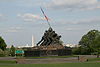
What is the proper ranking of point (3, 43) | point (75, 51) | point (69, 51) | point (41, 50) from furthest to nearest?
point (3, 43) → point (75, 51) → point (69, 51) → point (41, 50)

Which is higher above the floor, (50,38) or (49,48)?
(50,38)

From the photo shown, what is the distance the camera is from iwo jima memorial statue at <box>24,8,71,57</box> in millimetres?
62119

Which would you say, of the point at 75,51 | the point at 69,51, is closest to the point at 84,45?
the point at 75,51

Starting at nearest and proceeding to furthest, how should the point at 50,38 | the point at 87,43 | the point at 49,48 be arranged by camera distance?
the point at 49,48 → the point at 50,38 → the point at 87,43

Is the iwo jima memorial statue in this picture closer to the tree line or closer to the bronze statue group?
the bronze statue group

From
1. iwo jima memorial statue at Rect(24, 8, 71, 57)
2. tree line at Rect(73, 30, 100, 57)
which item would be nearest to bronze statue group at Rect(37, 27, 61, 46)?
iwo jima memorial statue at Rect(24, 8, 71, 57)

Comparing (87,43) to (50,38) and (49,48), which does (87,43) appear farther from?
(49,48)

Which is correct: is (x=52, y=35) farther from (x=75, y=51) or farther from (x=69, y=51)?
(x=75, y=51)

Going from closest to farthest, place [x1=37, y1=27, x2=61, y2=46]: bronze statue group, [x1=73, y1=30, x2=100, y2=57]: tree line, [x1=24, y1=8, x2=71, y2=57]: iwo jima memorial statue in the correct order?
[x1=24, y1=8, x2=71, y2=57]: iwo jima memorial statue < [x1=37, y1=27, x2=61, y2=46]: bronze statue group < [x1=73, y1=30, x2=100, y2=57]: tree line

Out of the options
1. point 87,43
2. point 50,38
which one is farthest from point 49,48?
point 87,43

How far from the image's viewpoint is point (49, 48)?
63.5m

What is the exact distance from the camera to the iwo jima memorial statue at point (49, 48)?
62.1m

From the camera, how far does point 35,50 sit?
62.1m

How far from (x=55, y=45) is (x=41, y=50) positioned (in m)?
5.53
